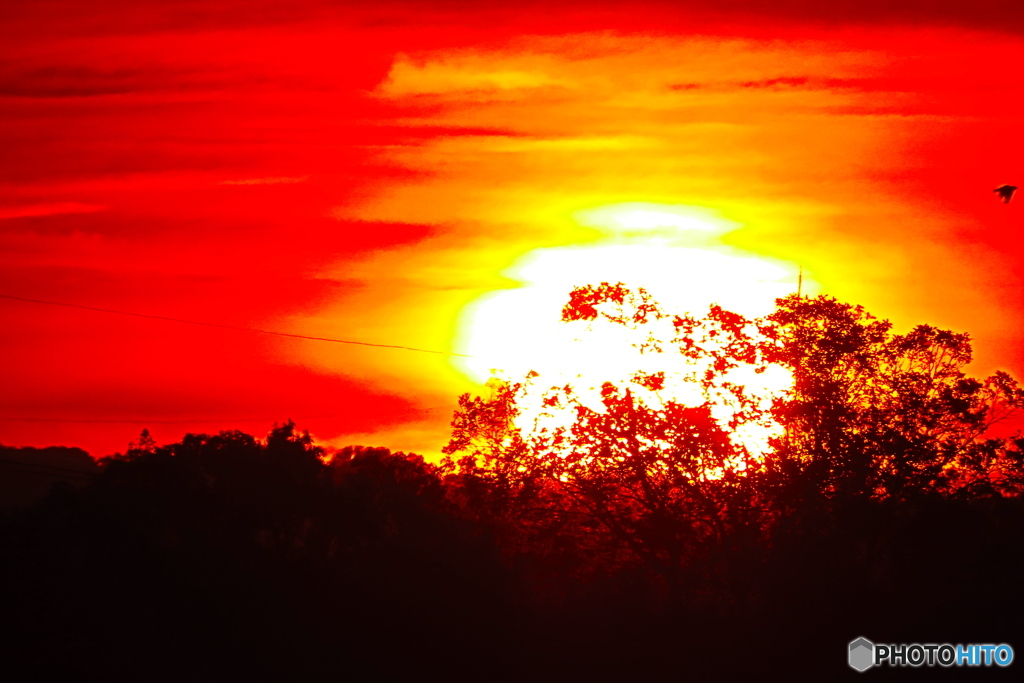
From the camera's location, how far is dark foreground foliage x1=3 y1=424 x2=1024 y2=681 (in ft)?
81.4

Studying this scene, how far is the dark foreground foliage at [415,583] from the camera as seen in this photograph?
977 inches

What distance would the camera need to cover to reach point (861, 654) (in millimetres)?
24953

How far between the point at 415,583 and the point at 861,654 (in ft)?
A: 49.1

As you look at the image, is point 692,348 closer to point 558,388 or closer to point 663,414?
point 663,414

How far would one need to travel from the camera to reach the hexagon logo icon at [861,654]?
24.7 metres

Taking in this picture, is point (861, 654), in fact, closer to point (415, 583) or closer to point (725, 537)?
point (725, 537)

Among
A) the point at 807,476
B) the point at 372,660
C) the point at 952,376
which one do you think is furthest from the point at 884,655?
the point at 372,660

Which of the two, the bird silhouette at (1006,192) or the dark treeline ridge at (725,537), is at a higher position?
the bird silhouette at (1006,192)

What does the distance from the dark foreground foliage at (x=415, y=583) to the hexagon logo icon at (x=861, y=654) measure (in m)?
0.20

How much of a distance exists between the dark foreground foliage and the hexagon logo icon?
0.20 meters

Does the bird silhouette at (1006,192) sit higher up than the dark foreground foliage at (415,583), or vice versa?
the bird silhouette at (1006,192)

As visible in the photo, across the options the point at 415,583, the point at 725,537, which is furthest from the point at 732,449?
the point at 415,583

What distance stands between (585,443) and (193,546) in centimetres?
1394

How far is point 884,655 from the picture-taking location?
81.6 feet
